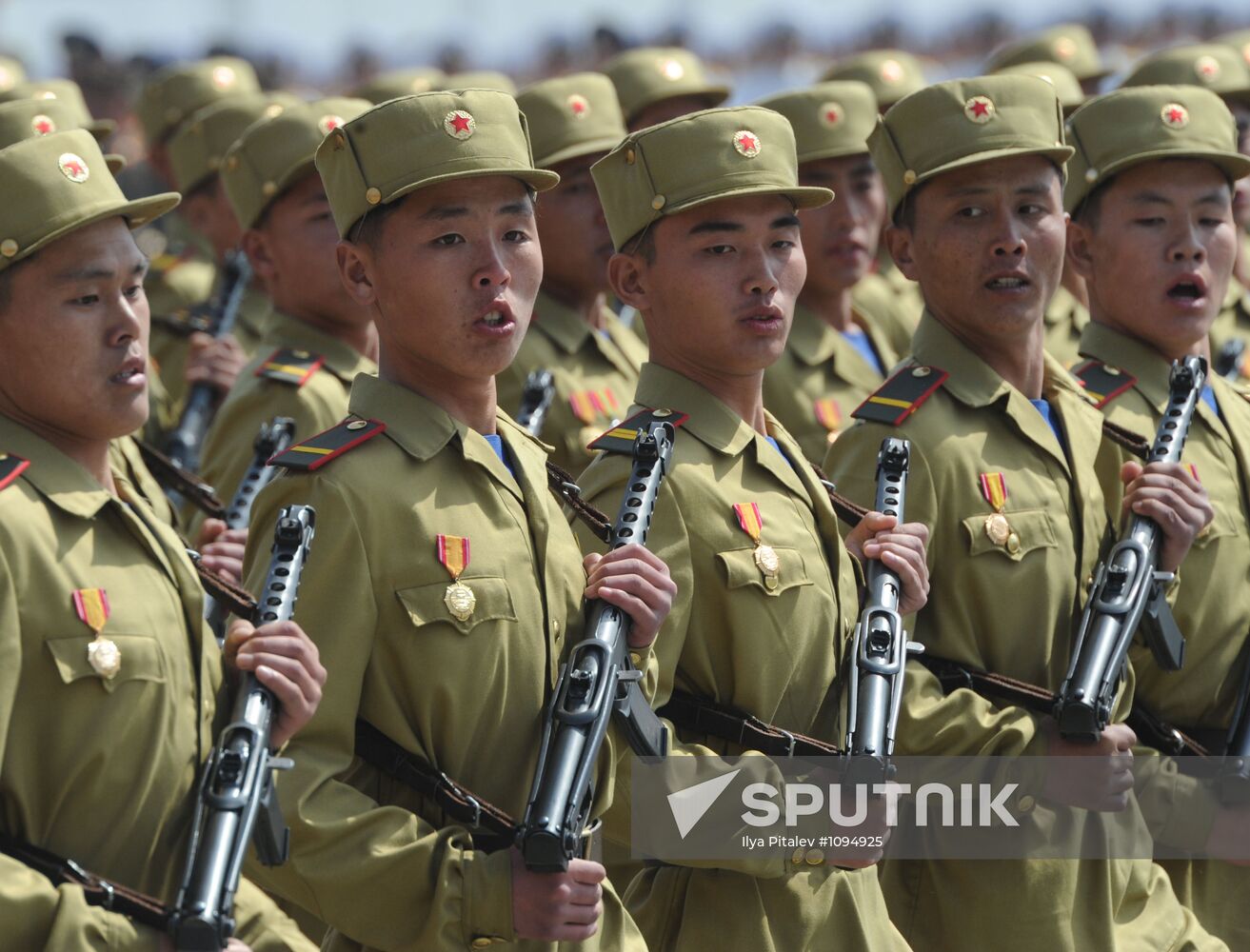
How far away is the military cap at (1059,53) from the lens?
1221 cm

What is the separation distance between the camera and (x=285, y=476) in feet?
15.8

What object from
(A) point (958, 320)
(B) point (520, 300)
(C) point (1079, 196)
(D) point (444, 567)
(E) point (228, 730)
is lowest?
(E) point (228, 730)

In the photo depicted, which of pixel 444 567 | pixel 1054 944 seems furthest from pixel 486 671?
pixel 1054 944

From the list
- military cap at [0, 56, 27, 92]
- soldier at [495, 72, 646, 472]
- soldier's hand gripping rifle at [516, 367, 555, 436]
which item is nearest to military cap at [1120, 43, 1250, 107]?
soldier at [495, 72, 646, 472]

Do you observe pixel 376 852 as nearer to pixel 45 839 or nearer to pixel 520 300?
pixel 45 839

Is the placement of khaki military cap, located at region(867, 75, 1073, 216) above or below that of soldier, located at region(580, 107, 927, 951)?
above

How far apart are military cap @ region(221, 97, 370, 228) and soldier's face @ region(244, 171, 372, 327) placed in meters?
0.05

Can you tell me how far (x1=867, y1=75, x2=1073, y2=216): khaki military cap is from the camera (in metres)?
6.53

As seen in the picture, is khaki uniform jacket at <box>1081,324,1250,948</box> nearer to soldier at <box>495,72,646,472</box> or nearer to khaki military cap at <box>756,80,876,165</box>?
A: soldier at <box>495,72,646,472</box>

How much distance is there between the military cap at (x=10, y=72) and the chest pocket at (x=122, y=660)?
6522mm

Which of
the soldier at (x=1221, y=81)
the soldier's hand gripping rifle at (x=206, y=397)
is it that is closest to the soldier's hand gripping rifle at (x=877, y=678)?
→ the soldier's hand gripping rifle at (x=206, y=397)

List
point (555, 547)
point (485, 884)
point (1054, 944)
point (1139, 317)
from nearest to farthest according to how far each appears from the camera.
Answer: point (485, 884) < point (555, 547) < point (1054, 944) < point (1139, 317)

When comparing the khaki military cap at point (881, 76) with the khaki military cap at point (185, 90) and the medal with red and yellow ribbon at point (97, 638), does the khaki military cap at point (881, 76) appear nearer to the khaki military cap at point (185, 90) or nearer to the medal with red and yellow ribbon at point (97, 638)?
the khaki military cap at point (185, 90)

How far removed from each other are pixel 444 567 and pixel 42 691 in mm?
934
